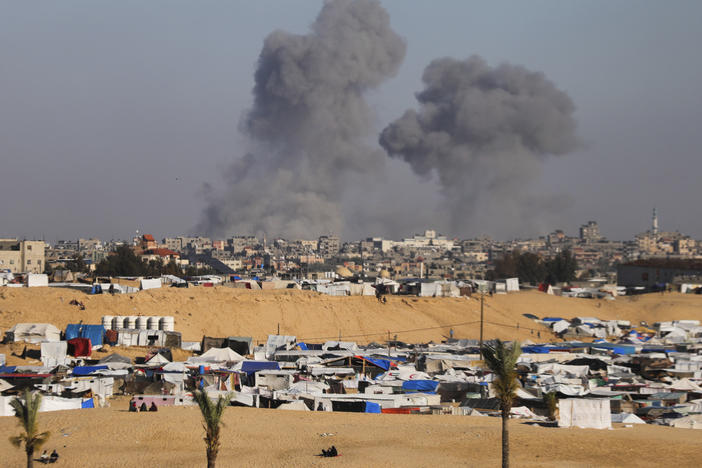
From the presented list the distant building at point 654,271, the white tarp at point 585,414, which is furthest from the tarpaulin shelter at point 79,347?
the distant building at point 654,271

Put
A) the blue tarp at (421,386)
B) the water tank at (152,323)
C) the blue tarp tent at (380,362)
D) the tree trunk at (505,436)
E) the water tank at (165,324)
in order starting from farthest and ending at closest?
the water tank at (165,324) → the water tank at (152,323) → the blue tarp tent at (380,362) → the blue tarp at (421,386) → the tree trunk at (505,436)

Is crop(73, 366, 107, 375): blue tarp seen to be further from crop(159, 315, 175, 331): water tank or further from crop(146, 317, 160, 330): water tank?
crop(159, 315, 175, 331): water tank

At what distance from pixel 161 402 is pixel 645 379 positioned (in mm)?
12084

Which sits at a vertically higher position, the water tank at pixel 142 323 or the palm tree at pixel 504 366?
the palm tree at pixel 504 366

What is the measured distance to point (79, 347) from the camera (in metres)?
22.7

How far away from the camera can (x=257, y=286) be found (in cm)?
3744

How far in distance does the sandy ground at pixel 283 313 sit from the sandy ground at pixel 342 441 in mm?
12814

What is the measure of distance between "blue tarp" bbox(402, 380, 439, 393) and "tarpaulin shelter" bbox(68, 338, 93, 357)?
344 inches

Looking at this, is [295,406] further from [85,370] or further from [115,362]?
[115,362]

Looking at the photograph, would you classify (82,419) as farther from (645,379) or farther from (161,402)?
(645,379)

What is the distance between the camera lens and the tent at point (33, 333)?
23.9 meters

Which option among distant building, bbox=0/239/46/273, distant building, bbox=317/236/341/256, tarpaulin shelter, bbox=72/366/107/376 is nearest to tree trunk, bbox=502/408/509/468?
tarpaulin shelter, bbox=72/366/107/376

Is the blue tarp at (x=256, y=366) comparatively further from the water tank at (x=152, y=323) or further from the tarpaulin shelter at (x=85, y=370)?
the water tank at (x=152, y=323)

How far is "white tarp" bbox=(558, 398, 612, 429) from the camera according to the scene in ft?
48.8
